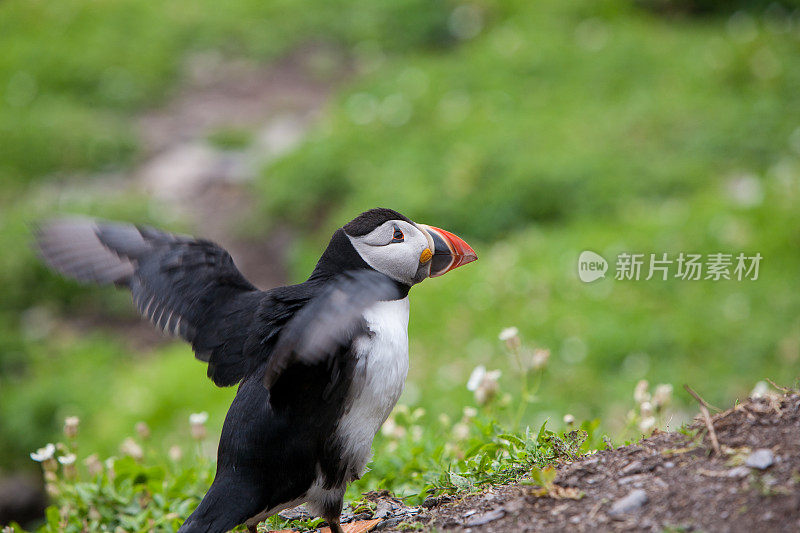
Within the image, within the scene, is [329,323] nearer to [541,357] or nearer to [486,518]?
[486,518]

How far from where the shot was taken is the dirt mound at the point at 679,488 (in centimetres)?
260

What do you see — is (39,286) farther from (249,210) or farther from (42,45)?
(42,45)

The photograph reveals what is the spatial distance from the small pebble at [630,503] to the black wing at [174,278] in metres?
1.52

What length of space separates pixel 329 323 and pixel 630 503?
1.13m

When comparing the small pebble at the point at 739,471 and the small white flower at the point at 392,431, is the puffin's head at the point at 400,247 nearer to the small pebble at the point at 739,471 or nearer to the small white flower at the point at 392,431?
the small white flower at the point at 392,431

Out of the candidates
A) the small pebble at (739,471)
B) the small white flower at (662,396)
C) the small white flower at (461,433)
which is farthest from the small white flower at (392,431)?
the small pebble at (739,471)

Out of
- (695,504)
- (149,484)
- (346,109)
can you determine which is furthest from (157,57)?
(695,504)

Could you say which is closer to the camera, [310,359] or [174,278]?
[310,359]

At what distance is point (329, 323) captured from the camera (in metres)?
2.84

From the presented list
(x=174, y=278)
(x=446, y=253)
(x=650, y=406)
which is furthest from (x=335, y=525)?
(x=650, y=406)

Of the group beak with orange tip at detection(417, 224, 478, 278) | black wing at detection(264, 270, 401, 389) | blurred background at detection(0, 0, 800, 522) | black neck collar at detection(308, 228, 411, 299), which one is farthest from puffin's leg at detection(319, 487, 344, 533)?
blurred background at detection(0, 0, 800, 522)

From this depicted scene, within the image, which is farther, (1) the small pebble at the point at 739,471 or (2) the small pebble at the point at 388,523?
(2) the small pebble at the point at 388,523

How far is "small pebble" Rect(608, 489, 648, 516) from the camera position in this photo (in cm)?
278

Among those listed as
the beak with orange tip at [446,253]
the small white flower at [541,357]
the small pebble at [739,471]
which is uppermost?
the beak with orange tip at [446,253]
